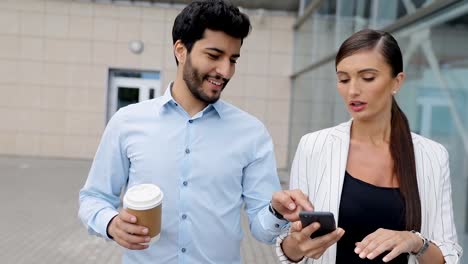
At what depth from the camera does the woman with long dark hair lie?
4.81 feet

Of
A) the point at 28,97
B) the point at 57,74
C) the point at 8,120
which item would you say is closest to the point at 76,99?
the point at 57,74

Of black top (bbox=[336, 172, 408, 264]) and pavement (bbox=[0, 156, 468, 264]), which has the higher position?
black top (bbox=[336, 172, 408, 264])

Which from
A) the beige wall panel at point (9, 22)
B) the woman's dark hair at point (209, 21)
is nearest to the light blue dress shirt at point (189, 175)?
the woman's dark hair at point (209, 21)

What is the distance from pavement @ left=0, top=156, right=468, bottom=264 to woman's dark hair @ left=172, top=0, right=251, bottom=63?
2.40 m

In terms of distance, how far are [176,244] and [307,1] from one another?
9434mm

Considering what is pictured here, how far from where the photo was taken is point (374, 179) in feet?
5.03

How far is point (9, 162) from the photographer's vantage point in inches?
395

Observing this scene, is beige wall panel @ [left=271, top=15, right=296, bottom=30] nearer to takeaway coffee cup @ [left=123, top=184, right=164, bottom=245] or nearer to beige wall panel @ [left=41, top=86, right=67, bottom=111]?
beige wall panel @ [left=41, top=86, right=67, bottom=111]

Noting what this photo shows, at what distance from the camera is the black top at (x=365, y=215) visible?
1.47 m

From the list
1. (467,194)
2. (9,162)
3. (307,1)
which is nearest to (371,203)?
(467,194)

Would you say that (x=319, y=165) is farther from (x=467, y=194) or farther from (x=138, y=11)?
(x=138, y=11)

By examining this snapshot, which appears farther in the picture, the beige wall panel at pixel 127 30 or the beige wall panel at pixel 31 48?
the beige wall panel at pixel 127 30

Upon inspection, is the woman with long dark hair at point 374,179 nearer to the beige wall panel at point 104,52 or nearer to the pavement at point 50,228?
the pavement at point 50,228

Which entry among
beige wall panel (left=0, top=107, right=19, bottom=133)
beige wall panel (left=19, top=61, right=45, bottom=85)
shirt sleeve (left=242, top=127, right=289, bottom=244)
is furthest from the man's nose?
beige wall panel (left=0, top=107, right=19, bottom=133)
